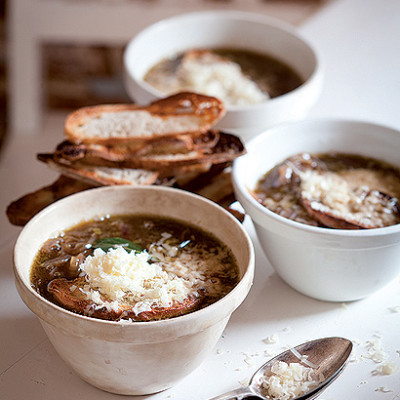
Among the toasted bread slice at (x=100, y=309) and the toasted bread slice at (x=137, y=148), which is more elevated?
the toasted bread slice at (x=137, y=148)

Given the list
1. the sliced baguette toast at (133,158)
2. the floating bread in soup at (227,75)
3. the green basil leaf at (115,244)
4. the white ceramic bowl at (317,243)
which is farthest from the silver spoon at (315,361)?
the floating bread in soup at (227,75)

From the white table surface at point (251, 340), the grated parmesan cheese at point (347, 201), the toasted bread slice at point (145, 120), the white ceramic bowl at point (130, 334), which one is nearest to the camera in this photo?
the white ceramic bowl at point (130, 334)

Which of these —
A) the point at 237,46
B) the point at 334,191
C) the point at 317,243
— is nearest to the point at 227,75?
the point at 237,46

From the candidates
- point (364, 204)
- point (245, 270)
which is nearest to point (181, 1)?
point (364, 204)

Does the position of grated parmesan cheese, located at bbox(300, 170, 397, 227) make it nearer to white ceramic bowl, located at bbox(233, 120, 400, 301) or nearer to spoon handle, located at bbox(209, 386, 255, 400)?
white ceramic bowl, located at bbox(233, 120, 400, 301)

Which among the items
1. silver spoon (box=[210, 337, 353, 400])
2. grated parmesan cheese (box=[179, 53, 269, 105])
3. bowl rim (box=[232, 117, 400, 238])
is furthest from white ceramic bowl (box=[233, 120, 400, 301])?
grated parmesan cheese (box=[179, 53, 269, 105])

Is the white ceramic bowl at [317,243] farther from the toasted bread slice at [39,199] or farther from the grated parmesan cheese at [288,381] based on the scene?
the toasted bread slice at [39,199]

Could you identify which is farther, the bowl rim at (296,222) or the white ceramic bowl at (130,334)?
the bowl rim at (296,222)
